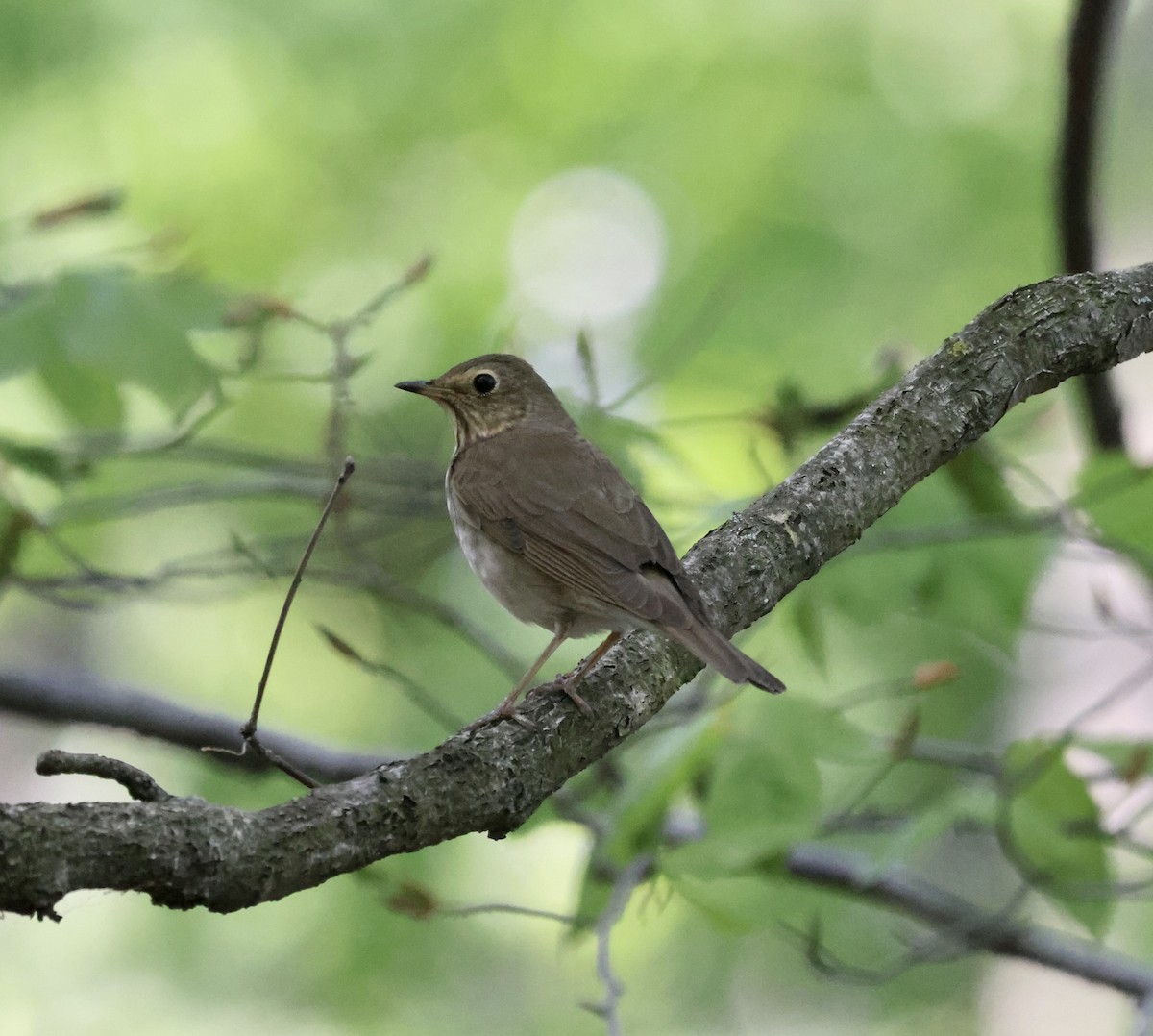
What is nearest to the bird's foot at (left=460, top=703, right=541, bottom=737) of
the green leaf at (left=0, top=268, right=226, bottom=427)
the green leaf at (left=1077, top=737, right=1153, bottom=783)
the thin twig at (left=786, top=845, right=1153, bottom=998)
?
the green leaf at (left=0, top=268, right=226, bottom=427)

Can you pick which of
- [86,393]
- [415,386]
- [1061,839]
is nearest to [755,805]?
[1061,839]

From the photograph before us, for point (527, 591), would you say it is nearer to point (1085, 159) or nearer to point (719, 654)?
point (719, 654)

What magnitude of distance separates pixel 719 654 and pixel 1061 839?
1607 millimetres

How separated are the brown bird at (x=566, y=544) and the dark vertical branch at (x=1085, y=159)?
2.02 m

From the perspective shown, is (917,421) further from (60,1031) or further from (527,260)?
(60,1031)

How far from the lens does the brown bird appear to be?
143 inches

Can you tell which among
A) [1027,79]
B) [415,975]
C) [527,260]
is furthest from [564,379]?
[1027,79]

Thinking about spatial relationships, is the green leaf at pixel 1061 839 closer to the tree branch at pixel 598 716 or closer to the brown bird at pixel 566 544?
the tree branch at pixel 598 716

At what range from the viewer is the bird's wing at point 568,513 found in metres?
4.16

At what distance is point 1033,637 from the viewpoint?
40.9 feet

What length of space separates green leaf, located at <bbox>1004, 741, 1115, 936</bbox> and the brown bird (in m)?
1.23

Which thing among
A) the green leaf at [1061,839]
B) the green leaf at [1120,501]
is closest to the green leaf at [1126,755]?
the green leaf at [1061,839]

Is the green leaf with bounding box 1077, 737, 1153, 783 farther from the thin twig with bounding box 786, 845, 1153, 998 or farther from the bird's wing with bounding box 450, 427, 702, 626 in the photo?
the bird's wing with bounding box 450, 427, 702, 626

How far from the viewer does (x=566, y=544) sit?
4.54 m
